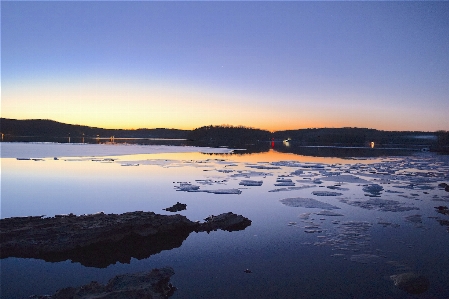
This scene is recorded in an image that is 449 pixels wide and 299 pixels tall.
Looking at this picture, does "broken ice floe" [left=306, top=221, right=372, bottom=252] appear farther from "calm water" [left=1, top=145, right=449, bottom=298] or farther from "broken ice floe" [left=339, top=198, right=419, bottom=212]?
"broken ice floe" [left=339, top=198, right=419, bottom=212]

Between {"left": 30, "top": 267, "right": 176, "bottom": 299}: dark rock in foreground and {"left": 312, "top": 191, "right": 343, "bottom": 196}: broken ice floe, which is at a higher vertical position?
{"left": 312, "top": 191, "right": 343, "bottom": 196}: broken ice floe

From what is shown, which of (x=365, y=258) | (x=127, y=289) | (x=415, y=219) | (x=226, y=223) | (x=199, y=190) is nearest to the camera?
(x=127, y=289)

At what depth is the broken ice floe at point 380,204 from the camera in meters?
8.57

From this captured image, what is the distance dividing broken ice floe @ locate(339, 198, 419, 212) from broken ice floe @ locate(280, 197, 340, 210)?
0.86 m

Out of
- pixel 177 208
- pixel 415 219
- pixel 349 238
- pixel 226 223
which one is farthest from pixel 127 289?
pixel 415 219

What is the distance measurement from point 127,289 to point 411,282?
3822mm

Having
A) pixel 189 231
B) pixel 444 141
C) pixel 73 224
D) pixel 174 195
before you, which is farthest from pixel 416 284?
pixel 444 141

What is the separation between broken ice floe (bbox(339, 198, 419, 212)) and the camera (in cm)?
857

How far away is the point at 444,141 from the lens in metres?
58.7

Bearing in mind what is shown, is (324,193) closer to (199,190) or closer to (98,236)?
(199,190)

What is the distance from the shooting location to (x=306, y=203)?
9062mm

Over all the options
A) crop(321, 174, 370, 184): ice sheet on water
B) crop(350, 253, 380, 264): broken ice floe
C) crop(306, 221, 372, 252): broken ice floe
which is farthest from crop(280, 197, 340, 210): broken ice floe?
crop(321, 174, 370, 184): ice sheet on water

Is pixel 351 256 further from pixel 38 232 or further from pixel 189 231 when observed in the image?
pixel 38 232

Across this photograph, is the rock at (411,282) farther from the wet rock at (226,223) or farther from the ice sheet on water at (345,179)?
the ice sheet on water at (345,179)
